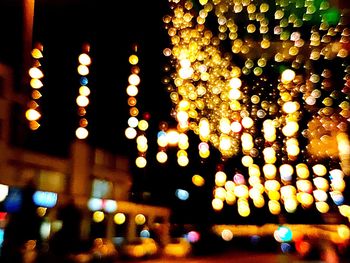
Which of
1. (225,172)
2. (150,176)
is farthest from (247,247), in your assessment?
(150,176)

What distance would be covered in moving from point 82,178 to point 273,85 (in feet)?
23.2

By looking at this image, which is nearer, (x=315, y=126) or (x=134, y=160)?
(x=315, y=126)

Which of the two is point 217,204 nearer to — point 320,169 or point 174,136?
point 174,136

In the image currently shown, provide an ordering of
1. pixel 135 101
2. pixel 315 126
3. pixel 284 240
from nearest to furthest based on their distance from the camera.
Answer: pixel 284 240 < pixel 315 126 < pixel 135 101

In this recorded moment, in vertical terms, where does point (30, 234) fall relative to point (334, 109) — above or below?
below

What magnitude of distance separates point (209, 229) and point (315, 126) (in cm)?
364

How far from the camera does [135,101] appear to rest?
13.5 meters

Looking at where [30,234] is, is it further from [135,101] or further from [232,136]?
[135,101]

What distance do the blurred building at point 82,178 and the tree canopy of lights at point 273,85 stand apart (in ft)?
11.7

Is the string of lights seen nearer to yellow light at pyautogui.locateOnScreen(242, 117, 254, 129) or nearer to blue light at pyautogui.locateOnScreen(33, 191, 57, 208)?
blue light at pyautogui.locateOnScreen(33, 191, 57, 208)

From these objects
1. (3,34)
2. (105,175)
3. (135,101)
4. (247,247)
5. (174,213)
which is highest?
(3,34)

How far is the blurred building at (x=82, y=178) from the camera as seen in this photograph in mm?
12172

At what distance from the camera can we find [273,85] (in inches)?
436

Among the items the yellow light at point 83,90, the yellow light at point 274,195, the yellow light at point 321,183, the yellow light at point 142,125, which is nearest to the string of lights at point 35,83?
the yellow light at point 83,90
